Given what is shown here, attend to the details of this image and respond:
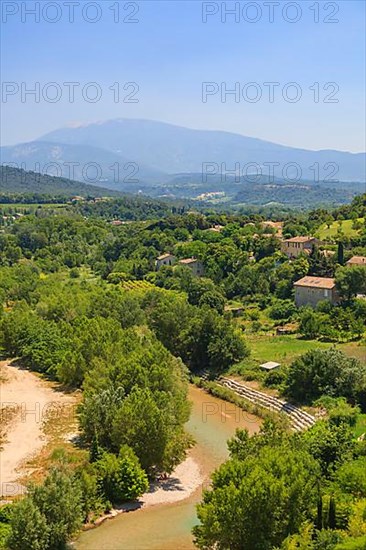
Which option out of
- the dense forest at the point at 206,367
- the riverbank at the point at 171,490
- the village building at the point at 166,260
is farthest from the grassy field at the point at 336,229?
the riverbank at the point at 171,490

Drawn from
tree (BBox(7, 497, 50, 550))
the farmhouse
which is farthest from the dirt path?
the farmhouse

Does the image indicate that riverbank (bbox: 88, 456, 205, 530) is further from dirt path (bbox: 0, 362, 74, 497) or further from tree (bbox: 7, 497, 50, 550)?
dirt path (bbox: 0, 362, 74, 497)

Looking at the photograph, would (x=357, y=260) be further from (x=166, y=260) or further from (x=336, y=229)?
(x=166, y=260)

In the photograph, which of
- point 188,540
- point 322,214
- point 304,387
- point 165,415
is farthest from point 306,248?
point 188,540

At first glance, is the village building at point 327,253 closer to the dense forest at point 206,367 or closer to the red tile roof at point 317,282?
the dense forest at point 206,367

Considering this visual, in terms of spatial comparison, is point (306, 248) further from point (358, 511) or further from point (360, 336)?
point (358, 511)

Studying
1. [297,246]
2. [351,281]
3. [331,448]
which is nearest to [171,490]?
[331,448]
